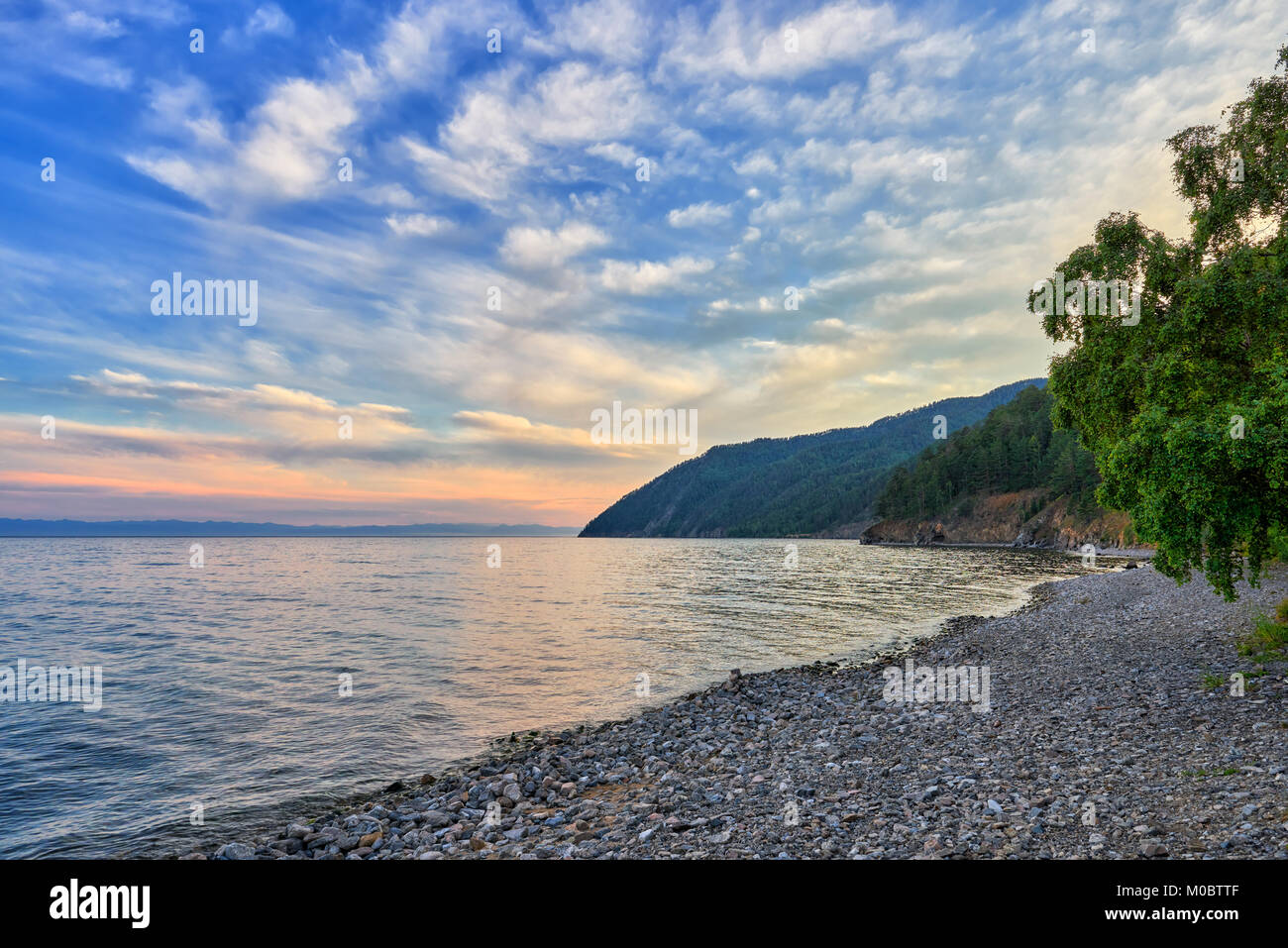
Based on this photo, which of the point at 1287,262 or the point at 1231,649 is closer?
the point at 1287,262

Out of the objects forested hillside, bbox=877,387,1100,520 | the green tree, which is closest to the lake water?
the green tree

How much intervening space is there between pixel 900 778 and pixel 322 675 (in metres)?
25.1

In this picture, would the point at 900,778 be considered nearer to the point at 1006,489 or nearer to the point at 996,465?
the point at 1006,489

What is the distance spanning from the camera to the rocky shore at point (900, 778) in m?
8.44

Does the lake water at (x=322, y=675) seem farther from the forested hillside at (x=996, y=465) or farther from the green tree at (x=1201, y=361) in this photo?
the forested hillside at (x=996, y=465)

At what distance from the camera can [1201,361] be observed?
1523cm

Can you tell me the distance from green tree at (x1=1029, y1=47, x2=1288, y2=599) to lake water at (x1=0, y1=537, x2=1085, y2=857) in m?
16.1

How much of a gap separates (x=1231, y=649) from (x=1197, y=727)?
9.39 m

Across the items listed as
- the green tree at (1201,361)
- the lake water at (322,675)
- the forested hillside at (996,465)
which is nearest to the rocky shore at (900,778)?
the lake water at (322,675)

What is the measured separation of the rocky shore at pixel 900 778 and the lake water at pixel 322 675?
9.53 ft

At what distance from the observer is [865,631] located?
35.9 metres

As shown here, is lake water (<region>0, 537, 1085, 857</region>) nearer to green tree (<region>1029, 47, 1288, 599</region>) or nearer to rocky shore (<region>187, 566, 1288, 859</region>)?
rocky shore (<region>187, 566, 1288, 859</region>)
